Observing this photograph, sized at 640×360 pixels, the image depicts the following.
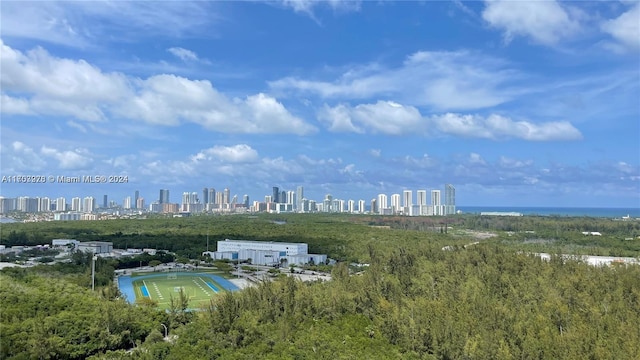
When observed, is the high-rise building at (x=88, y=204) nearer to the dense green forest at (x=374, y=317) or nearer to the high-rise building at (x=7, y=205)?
the high-rise building at (x=7, y=205)

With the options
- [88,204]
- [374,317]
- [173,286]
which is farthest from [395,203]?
[374,317]

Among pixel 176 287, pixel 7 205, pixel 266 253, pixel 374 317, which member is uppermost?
pixel 7 205

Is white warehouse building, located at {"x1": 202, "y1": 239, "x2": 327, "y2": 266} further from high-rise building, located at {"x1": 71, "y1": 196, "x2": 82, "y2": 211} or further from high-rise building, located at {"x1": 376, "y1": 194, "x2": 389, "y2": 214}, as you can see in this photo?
high-rise building, located at {"x1": 376, "y1": 194, "x2": 389, "y2": 214}

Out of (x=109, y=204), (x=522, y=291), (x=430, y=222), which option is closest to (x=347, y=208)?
(x=430, y=222)

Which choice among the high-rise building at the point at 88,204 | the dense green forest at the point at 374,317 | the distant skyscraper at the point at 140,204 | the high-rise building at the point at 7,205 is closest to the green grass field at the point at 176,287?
the dense green forest at the point at 374,317

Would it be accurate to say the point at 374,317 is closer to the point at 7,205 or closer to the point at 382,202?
the point at 7,205

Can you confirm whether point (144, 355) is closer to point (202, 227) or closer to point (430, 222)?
point (202, 227)

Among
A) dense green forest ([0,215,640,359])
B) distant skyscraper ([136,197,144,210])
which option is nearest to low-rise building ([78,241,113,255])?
dense green forest ([0,215,640,359])

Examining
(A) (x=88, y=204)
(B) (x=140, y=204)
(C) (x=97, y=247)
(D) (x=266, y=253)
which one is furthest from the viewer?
(B) (x=140, y=204)
